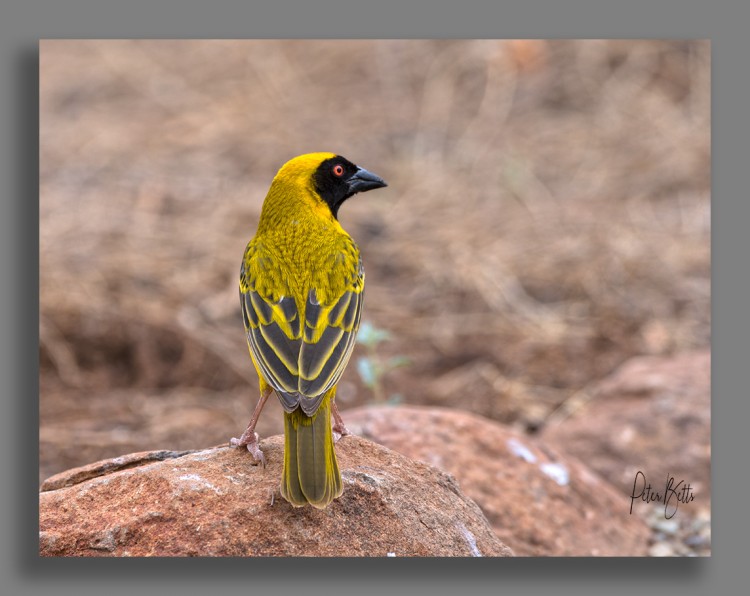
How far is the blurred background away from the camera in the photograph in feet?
28.0

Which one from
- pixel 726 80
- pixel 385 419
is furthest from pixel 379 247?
pixel 726 80

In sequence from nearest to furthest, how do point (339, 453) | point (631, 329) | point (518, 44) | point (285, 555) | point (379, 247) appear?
1. point (285, 555)
2. point (339, 453)
3. point (631, 329)
4. point (379, 247)
5. point (518, 44)

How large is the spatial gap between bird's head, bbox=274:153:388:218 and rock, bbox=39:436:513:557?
4.38 ft

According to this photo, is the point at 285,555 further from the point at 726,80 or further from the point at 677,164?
the point at 677,164

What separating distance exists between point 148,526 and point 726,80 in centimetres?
371

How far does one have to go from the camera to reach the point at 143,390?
8375 millimetres

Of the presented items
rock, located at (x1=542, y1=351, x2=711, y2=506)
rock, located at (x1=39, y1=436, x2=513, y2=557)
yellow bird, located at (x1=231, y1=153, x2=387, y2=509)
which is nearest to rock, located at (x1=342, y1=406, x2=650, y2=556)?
rock, located at (x1=542, y1=351, x2=711, y2=506)

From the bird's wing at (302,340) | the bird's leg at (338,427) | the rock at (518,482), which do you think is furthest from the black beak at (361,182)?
the rock at (518,482)

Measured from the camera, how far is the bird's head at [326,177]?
558 centimetres

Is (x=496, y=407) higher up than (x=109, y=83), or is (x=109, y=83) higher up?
(x=109, y=83)

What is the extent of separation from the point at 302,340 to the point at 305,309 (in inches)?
10.0

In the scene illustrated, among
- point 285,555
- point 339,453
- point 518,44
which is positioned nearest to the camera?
point 285,555
